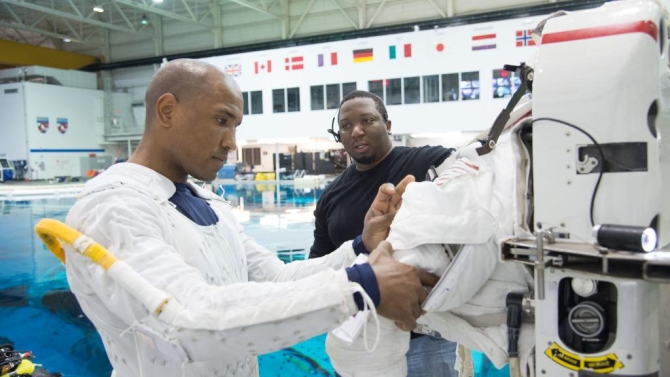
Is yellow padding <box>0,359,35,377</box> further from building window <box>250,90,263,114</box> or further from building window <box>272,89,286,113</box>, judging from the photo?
building window <box>250,90,263,114</box>

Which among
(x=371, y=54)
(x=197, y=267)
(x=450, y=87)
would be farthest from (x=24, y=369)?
(x=371, y=54)

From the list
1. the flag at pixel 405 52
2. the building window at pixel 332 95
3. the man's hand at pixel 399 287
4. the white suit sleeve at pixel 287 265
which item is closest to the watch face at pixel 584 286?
the man's hand at pixel 399 287

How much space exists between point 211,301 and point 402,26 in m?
21.2

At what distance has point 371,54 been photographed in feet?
65.8

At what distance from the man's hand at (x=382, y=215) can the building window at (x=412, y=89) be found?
1803 centimetres

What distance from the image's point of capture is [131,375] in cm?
165

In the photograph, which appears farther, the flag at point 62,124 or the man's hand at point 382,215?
the flag at point 62,124

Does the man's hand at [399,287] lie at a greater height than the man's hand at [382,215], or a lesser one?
lesser

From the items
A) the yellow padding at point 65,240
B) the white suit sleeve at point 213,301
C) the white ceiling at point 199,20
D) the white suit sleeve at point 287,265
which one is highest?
the white ceiling at point 199,20

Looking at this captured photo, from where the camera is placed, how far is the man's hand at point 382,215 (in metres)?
2.06

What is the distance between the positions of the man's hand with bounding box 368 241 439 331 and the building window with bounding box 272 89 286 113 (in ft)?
68.1

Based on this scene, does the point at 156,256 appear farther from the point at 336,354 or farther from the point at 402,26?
the point at 402,26

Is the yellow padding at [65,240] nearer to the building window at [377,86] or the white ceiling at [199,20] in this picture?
the building window at [377,86]

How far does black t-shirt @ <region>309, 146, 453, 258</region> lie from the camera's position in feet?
9.29
